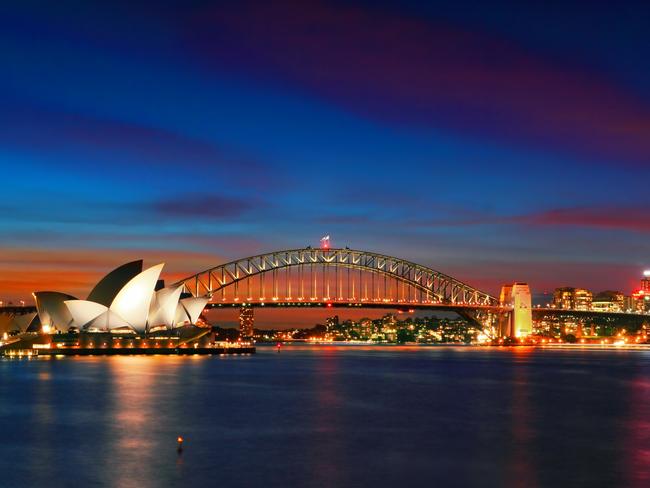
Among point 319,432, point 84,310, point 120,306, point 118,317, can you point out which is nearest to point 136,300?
point 120,306

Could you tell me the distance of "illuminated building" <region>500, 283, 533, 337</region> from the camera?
134m

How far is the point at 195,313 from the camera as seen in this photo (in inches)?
4092

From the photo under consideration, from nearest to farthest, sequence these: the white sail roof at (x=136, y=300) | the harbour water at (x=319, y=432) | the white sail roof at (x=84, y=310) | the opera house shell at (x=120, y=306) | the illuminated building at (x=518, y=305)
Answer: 1. the harbour water at (x=319, y=432)
2. the white sail roof at (x=136, y=300)
3. the opera house shell at (x=120, y=306)
4. the white sail roof at (x=84, y=310)
5. the illuminated building at (x=518, y=305)

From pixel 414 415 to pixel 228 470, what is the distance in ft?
49.2

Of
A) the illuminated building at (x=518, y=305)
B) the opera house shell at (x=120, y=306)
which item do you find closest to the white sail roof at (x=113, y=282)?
the opera house shell at (x=120, y=306)

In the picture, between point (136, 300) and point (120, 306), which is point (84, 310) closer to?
point (120, 306)

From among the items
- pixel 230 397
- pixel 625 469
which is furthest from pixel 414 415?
pixel 625 469

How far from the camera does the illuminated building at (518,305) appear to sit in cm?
13450

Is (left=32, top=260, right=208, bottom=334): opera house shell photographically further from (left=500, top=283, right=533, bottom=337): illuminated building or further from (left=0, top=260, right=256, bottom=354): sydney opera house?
(left=500, top=283, right=533, bottom=337): illuminated building

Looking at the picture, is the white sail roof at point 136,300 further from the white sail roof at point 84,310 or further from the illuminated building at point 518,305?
the illuminated building at point 518,305

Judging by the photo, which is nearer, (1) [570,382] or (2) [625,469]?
(2) [625,469]

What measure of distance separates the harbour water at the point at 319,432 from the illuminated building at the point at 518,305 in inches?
3013

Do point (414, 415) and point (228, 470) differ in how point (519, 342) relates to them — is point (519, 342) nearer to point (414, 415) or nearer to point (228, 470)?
point (414, 415)

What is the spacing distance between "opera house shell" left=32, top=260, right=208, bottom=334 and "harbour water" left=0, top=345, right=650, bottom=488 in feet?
111
